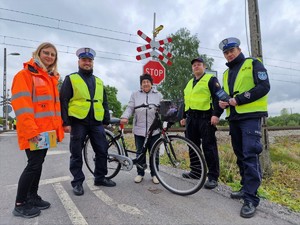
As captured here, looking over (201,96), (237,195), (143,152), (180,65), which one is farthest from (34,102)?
(180,65)

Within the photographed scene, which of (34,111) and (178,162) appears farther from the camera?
(178,162)

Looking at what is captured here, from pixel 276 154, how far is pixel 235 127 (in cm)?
653

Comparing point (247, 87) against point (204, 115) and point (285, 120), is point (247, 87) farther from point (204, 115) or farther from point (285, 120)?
point (285, 120)

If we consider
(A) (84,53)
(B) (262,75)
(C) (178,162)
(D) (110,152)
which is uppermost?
(A) (84,53)

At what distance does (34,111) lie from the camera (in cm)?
321

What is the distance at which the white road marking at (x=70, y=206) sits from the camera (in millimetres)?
3078

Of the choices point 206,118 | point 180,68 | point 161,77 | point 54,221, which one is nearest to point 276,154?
point 161,77

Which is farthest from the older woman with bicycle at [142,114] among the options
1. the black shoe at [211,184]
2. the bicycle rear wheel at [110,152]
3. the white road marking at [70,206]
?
the white road marking at [70,206]

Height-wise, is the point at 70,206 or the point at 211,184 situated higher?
the point at 211,184

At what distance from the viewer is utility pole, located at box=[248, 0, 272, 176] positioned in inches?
218

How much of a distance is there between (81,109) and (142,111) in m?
1.06

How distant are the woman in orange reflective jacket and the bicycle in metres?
1.39

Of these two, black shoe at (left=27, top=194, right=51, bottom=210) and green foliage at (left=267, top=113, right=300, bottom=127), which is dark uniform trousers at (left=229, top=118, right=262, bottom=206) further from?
green foliage at (left=267, top=113, right=300, bottom=127)

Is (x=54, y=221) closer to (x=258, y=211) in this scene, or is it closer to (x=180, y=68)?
(x=258, y=211)
